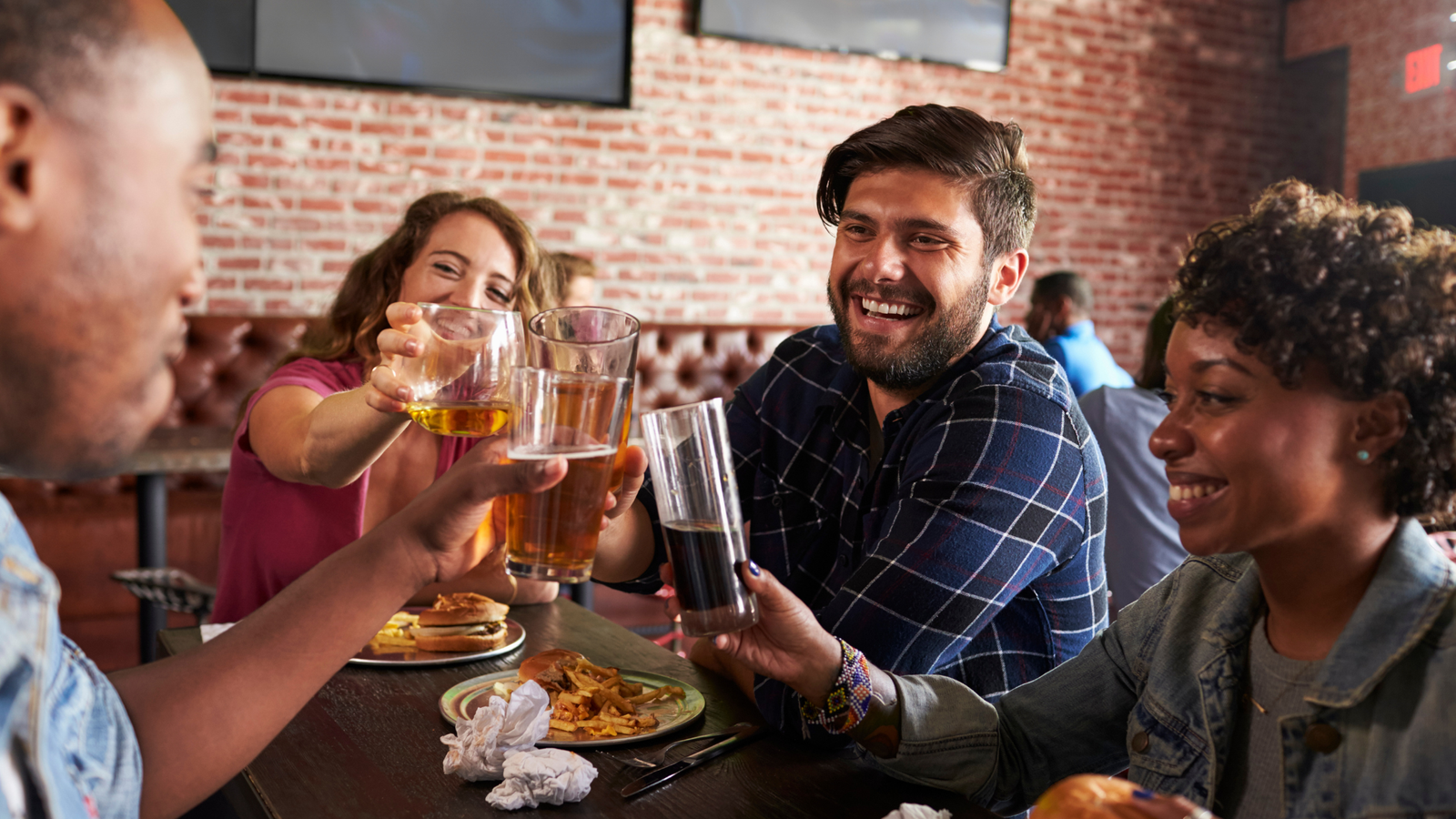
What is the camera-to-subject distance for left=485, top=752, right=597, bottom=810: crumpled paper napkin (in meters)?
0.96

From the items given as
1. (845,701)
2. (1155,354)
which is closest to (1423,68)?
(1155,354)

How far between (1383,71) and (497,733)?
5.48m

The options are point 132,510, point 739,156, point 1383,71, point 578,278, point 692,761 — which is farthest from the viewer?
point 1383,71

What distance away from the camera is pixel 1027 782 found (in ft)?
3.71

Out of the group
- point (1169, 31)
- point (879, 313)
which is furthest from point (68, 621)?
point (1169, 31)

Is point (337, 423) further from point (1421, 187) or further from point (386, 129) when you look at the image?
point (1421, 187)

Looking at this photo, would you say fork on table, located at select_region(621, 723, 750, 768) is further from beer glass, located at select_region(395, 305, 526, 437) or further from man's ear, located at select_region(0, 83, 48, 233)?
man's ear, located at select_region(0, 83, 48, 233)

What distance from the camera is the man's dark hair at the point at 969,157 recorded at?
156cm

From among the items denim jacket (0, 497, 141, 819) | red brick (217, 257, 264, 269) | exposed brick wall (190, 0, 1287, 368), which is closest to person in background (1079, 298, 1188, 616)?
denim jacket (0, 497, 141, 819)

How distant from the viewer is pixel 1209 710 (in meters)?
0.98

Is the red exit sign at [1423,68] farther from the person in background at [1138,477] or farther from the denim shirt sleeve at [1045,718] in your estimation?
the denim shirt sleeve at [1045,718]

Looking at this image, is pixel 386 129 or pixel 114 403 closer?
pixel 114 403

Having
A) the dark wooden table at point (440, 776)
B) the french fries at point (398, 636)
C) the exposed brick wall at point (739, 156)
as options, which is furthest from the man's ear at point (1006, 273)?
the exposed brick wall at point (739, 156)

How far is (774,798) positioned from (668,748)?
144 millimetres
